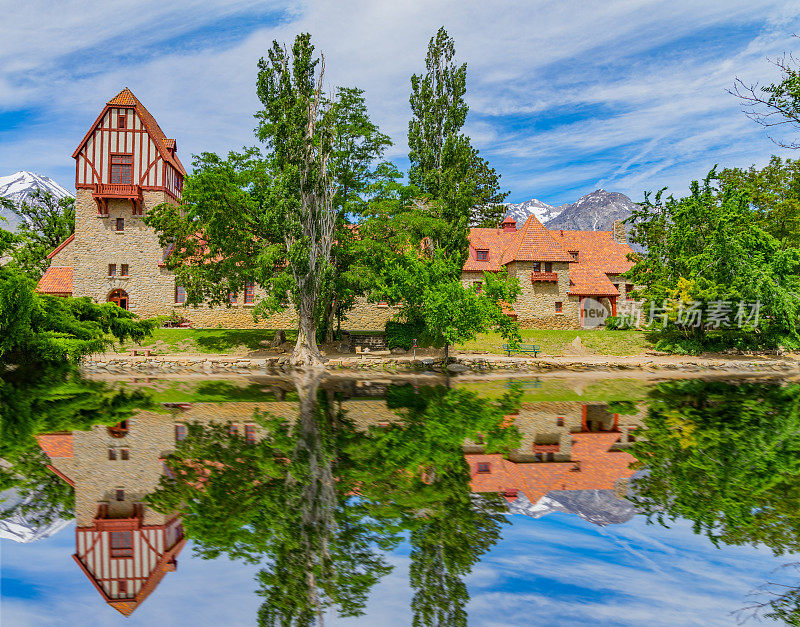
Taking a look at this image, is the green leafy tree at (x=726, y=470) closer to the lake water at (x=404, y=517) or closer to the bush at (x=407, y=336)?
the lake water at (x=404, y=517)

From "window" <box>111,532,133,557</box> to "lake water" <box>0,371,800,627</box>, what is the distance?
0.9 inches

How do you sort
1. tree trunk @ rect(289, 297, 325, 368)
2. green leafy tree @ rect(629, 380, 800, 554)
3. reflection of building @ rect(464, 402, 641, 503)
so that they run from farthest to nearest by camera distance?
tree trunk @ rect(289, 297, 325, 368), reflection of building @ rect(464, 402, 641, 503), green leafy tree @ rect(629, 380, 800, 554)

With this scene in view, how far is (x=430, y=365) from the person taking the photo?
88.7 feet

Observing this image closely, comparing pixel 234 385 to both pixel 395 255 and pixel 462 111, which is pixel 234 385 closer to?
pixel 395 255

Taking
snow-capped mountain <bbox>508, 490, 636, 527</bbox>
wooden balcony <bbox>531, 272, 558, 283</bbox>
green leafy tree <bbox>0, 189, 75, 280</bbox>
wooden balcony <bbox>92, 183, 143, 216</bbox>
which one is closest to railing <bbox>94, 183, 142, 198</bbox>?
wooden balcony <bbox>92, 183, 143, 216</bbox>

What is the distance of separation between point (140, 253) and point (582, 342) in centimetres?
3447

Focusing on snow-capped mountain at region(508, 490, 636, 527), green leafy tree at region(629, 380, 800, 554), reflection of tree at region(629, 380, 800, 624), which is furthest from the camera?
snow-capped mountain at region(508, 490, 636, 527)

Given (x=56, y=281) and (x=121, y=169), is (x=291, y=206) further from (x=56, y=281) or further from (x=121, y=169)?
(x=56, y=281)

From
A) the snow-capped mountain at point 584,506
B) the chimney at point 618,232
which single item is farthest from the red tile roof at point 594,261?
the snow-capped mountain at point 584,506

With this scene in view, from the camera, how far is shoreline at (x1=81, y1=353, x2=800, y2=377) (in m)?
25.0

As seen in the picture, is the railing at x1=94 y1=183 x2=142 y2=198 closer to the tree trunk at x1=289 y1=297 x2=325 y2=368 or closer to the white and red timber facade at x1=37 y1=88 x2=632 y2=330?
the white and red timber facade at x1=37 y1=88 x2=632 y2=330

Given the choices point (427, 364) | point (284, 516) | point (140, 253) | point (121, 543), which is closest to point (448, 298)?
point (427, 364)

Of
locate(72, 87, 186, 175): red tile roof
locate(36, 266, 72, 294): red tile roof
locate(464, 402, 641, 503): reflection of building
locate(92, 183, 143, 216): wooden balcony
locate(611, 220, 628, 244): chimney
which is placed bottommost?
locate(464, 402, 641, 503): reflection of building

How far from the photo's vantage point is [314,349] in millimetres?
28234
